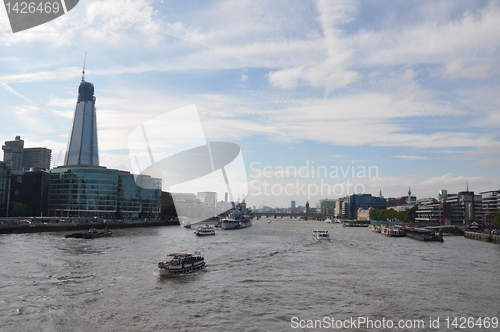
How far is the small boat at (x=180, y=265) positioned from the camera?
37031mm

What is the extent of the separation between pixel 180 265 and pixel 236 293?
30.4ft

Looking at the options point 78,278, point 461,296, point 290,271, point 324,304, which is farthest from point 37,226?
point 461,296

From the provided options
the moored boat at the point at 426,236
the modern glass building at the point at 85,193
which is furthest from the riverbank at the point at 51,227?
the moored boat at the point at 426,236

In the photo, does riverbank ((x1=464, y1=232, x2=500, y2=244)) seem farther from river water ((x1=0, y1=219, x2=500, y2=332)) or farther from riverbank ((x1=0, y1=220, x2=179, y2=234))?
riverbank ((x1=0, y1=220, x2=179, y2=234))

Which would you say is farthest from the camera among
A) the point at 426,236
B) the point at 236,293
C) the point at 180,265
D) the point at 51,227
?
the point at 51,227

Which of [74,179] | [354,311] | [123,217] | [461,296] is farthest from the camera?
[123,217]

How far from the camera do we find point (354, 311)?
25672 millimetres

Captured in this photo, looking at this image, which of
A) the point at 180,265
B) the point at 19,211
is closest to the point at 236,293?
the point at 180,265

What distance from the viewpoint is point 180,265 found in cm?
3781

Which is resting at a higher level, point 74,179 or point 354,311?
point 74,179

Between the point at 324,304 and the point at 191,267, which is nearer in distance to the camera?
the point at 324,304

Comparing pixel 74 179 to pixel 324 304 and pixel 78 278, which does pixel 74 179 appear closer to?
pixel 78 278

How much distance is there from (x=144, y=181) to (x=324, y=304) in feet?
487

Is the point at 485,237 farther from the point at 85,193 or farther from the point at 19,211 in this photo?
the point at 19,211
